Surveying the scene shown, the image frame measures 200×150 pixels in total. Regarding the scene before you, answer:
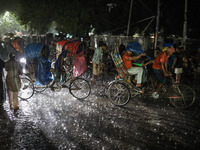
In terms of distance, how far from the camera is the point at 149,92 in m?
6.49

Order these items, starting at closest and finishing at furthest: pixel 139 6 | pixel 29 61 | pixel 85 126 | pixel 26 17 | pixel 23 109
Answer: pixel 85 126, pixel 23 109, pixel 29 61, pixel 139 6, pixel 26 17

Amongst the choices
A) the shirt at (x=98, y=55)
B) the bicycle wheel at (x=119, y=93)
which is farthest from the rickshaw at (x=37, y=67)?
the shirt at (x=98, y=55)

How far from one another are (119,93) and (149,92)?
975 mm

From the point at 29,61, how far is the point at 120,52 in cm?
340

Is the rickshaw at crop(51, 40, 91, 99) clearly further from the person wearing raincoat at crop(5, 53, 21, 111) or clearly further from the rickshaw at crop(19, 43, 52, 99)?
the person wearing raincoat at crop(5, 53, 21, 111)

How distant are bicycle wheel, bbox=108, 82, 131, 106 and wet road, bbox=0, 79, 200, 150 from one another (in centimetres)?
22

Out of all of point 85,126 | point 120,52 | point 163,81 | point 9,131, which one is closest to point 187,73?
point 163,81

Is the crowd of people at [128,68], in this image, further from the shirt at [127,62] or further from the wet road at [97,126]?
the wet road at [97,126]

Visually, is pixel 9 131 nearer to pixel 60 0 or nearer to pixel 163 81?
pixel 163 81

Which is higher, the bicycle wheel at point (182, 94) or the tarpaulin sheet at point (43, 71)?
the tarpaulin sheet at point (43, 71)

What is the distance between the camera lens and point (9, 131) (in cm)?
464

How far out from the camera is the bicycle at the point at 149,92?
6.07 metres

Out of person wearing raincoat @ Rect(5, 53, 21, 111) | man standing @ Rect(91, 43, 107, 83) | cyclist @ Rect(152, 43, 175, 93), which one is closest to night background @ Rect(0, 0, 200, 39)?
man standing @ Rect(91, 43, 107, 83)

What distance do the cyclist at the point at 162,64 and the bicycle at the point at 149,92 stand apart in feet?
0.67
